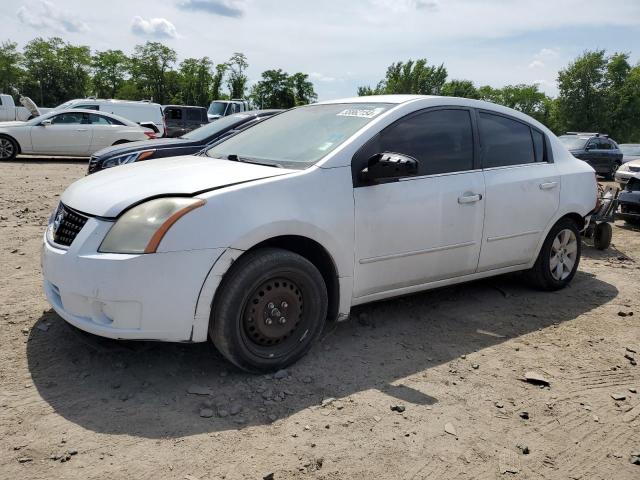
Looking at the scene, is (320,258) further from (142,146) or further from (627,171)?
(627,171)

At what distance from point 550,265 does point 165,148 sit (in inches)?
213

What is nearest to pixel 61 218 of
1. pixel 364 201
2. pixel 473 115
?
pixel 364 201

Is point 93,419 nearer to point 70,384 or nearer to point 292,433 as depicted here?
point 70,384

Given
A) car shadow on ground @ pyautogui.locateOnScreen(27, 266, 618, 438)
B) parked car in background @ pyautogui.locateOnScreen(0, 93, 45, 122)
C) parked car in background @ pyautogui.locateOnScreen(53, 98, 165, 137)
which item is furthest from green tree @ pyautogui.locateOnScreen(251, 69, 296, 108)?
car shadow on ground @ pyautogui.locateOnScreen(27, 266, 618, 438)

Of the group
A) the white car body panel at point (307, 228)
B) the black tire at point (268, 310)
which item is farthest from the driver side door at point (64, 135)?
the black tire at point (268, 310)

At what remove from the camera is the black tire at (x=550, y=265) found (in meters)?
5.05

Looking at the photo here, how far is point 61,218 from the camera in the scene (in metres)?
3.39

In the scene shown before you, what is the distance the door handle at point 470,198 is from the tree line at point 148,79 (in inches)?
2375

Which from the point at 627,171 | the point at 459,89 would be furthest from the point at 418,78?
the point at 627,171

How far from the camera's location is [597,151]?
747 inches

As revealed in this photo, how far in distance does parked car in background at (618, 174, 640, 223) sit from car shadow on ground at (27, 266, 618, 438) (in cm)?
548

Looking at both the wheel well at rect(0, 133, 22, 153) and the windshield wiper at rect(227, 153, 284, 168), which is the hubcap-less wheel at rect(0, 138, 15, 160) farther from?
the windshield wiper at rect(227, 153, 284, 168)

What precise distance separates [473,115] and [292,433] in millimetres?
2947

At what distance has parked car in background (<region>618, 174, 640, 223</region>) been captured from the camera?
900cm
